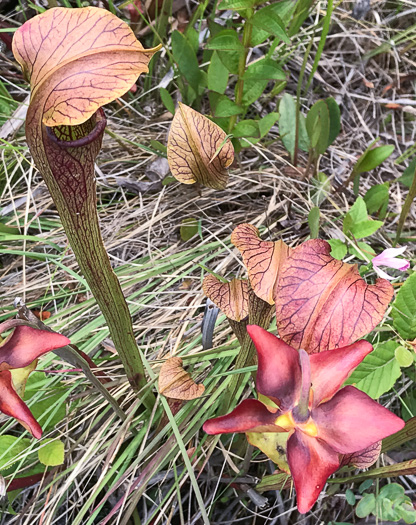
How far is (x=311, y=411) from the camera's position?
0.62m

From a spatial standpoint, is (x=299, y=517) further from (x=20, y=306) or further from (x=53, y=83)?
(x=53, y=83)

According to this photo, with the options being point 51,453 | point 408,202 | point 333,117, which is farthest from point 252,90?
point 51,453

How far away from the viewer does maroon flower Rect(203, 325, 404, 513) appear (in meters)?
0.58

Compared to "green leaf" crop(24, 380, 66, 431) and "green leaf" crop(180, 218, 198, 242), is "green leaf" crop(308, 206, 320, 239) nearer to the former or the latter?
"green leaf" crop(180, 218, 198, 242)

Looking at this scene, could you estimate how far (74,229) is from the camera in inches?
29.0

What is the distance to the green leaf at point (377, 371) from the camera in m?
0.91

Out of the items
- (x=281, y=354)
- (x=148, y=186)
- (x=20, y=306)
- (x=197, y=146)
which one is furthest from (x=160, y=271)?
(x=281, y=354)

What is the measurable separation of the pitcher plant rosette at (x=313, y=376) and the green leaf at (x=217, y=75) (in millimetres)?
833

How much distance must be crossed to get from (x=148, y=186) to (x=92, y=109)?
38.1 inches

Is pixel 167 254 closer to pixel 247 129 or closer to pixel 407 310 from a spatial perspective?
pixel 247 129

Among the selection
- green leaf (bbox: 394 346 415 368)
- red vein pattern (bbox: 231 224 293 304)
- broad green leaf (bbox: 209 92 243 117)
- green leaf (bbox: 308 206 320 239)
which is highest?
broad green leaf (bbox: 209 92 243 117)

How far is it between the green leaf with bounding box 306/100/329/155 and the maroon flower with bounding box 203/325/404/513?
3.08ft

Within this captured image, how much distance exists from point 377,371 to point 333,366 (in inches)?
15.1

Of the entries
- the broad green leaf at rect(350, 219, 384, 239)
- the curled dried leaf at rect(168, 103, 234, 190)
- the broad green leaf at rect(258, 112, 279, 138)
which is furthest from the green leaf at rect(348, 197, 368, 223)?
the curled dried leaf at rect(168, 103, 234, 190)
